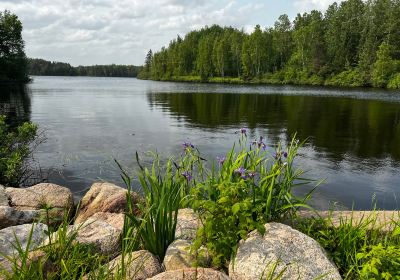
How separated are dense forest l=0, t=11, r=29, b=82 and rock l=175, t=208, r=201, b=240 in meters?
78.8

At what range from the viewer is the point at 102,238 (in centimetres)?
430

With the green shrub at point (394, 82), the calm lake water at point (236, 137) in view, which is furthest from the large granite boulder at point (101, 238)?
the green shrub at point (394, 82)

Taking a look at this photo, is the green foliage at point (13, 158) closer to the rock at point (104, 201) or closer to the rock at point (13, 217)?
the rock at point (104, 201)

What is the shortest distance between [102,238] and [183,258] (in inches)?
42.0

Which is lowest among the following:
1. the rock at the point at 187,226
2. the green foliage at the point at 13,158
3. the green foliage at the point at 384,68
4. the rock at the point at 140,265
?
the green foliage at the point at 13,158

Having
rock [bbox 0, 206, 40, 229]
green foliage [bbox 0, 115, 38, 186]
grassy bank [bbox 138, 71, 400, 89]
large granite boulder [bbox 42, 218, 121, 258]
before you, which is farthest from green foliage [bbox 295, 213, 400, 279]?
grassy bank [bbox 138, 71, 400, 89]

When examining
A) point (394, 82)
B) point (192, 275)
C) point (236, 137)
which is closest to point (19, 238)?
point (192, 275)

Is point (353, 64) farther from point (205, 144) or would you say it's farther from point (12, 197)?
point (12, 197)

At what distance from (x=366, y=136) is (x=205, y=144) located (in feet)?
30.4

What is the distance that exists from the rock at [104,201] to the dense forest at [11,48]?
76.1 metres

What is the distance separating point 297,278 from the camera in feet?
11.5

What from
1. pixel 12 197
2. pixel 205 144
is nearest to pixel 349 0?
pixel 205 144

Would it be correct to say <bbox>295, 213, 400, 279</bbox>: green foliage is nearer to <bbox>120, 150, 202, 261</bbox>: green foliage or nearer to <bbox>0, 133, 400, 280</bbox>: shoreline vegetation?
<bbox>0, 133, 400, 280</bbox>: shoreline vegetation

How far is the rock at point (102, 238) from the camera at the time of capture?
4.21m
